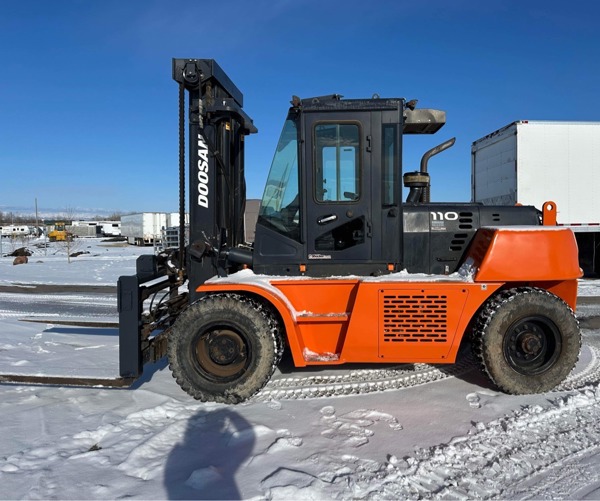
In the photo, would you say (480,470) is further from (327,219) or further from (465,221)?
(465,221)

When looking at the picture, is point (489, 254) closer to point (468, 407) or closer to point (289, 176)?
point (468, 407)

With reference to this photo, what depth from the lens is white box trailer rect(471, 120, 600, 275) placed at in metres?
11.5

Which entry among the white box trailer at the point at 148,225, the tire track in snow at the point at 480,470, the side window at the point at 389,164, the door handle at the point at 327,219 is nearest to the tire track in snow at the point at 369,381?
the tire track in snow at the point at 480,470

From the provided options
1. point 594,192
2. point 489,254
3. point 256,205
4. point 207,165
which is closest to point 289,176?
point 207,165

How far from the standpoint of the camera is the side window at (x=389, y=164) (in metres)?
4.39

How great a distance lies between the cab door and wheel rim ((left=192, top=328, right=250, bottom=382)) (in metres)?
1.32

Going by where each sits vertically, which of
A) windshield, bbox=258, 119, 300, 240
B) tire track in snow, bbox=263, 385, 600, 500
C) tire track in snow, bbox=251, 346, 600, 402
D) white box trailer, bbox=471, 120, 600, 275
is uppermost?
white box trailer, bbox=471, 120, 600, 275

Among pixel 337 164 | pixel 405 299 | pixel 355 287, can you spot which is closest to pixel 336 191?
pixel 337 164

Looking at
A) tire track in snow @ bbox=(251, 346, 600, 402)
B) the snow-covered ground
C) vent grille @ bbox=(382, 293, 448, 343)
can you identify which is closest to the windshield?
vent grille @ bbox=(382, 293, 448, 343)

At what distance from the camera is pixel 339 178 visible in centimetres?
441

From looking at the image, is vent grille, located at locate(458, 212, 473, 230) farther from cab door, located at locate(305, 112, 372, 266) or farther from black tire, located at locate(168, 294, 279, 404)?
black tire, located at locate(168, 294, 279, 404)

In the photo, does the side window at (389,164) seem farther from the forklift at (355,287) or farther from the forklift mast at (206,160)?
the forklift mast at (206,160)

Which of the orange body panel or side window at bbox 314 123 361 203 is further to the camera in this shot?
side window at bbox 314 123 361 203

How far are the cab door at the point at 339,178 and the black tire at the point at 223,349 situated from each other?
1078 millimetres
